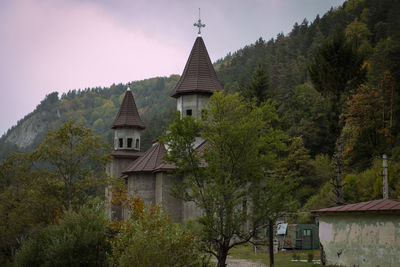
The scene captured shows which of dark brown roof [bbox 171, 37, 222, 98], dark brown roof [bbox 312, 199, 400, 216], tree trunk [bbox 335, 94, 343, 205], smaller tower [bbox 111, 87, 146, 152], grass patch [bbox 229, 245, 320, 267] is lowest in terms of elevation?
grass patch [bbox 229, 245, 320, 267]

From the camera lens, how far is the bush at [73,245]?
57.2 feet

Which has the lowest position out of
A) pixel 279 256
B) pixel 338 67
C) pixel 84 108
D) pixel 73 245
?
pixel 279 256

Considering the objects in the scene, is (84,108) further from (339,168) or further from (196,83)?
(339,168)

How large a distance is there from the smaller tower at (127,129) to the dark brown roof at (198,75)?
10198mm

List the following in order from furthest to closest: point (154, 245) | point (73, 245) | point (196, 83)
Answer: point (196, 83)
point (73, 245)
point (154, 245)

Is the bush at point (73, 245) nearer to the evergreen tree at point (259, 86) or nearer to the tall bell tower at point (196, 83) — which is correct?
the tall bell tower at point (196, 83)

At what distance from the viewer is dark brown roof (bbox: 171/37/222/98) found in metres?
31.9

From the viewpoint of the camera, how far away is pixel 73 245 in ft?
57.5

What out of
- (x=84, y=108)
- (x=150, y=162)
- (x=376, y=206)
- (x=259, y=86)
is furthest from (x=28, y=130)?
(x=376, y=206)

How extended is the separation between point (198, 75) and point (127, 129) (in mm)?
12400

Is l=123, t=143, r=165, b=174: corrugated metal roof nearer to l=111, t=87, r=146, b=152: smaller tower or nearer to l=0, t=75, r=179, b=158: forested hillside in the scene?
l=111, t=87, r=146, b=152: smaller tower

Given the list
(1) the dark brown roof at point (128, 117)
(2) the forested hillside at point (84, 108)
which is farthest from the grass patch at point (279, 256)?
(2) the forested hillside at point (84, 108)

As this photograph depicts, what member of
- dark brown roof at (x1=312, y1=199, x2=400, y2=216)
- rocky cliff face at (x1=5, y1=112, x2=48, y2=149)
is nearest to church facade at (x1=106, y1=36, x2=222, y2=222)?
dark brown roof at (x1=312, y1=199, x2=400, y2=216)

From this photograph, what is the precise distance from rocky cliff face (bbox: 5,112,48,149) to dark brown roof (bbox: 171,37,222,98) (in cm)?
15786
